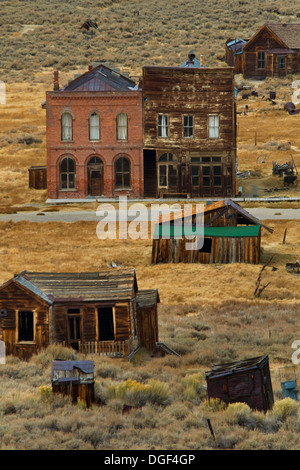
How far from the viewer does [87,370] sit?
66.6 ft

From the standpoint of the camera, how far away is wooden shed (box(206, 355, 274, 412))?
20547mm

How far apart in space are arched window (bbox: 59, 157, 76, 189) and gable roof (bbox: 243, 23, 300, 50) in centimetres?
3725

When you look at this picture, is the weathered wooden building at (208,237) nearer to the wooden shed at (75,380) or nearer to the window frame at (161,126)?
the window frame at (161,126)

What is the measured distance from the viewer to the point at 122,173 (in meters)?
52.4

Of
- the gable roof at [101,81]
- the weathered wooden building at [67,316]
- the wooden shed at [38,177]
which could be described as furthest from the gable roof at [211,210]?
the wooden shed at [38,177]

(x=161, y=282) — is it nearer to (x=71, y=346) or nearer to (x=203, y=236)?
(x=203, y=236)

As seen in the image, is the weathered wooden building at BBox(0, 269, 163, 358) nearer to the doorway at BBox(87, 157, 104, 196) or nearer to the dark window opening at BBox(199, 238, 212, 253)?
the dark window opening at BBox(199, 238, 212, 253)

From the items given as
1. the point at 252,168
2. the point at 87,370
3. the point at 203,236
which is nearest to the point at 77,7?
the point at 252,168

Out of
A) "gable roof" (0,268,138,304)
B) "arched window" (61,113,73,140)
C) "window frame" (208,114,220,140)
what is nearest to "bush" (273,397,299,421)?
"gable roof" (0,268,138,304)

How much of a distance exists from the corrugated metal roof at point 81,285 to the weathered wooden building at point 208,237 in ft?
40.6

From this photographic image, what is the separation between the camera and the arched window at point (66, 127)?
51969mm

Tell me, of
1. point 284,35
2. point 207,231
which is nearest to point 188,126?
point 207,231

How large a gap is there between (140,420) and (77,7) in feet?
334

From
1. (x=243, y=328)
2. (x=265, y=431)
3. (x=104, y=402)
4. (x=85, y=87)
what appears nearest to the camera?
(x=265, y=431)
